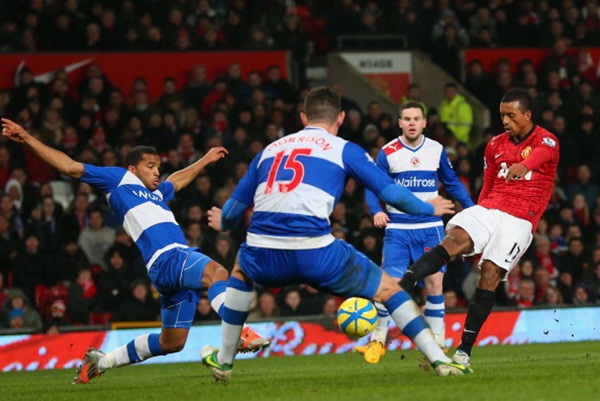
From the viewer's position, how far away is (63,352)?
1542 centimetres

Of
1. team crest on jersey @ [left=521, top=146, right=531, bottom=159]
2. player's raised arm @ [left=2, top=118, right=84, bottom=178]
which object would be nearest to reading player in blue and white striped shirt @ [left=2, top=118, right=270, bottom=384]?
player's raised arm @ [left=2, top=118, right=84, bottom=178]

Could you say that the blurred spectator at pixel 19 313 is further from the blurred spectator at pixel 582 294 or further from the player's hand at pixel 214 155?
the blurred spectator at pixel 582 294

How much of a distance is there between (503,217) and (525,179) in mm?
392

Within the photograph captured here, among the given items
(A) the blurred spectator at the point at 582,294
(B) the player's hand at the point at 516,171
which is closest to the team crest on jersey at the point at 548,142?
(B) the player's hand at the point at 516,171

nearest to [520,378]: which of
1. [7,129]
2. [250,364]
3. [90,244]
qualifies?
[7,129]

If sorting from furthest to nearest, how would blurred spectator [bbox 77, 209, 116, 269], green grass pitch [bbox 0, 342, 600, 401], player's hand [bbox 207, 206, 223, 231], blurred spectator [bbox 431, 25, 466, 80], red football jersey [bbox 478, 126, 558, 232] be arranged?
blurred spectator [bbox 431, 25, 466, 80]
blurred spectator [bbox 77, 209, 116, 269]
red football jersey [bbox 478, 126, 558, 232]
player's hand [bbox 207, 206, 223, 231]
green grass pitch [bbox 0, 342, 600, 401]

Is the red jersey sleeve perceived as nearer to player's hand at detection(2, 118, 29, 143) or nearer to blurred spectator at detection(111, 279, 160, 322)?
player's hand at detection(2, 118, 29, 143)

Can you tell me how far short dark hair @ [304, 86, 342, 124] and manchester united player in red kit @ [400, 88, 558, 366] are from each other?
1.95 m

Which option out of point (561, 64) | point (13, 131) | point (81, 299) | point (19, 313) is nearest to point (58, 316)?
point (81, 299)

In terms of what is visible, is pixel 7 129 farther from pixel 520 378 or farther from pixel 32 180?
pixel 32 180

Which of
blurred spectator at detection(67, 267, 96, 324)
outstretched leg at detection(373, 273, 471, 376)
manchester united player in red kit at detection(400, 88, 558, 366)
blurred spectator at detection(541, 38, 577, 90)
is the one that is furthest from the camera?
blurred spectator at detection(541, 38, 577, 90)

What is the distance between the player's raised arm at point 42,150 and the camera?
9.98 metres

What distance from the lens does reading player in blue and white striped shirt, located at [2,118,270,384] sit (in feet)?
33.2

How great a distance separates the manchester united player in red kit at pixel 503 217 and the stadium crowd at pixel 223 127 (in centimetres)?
673
